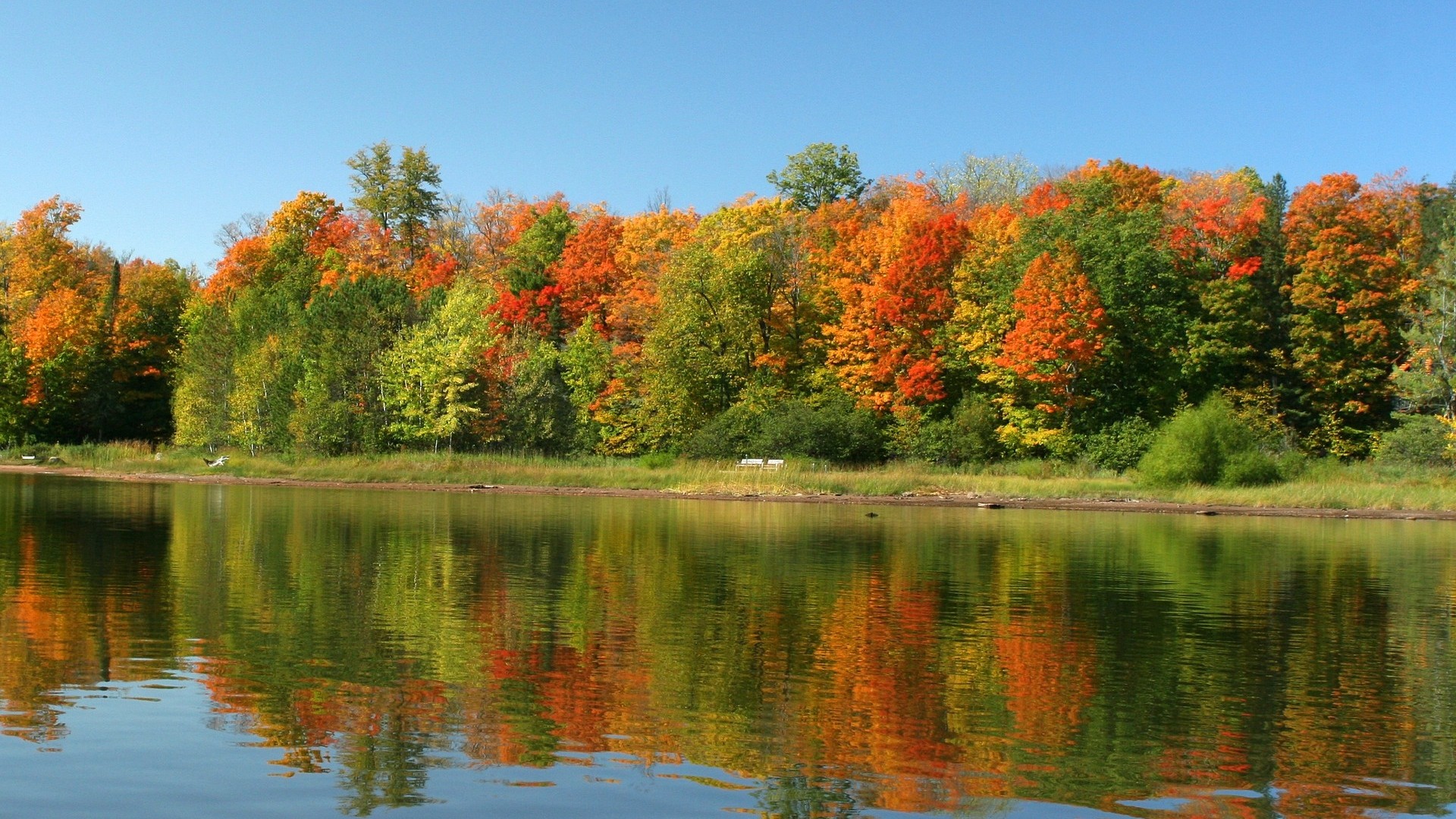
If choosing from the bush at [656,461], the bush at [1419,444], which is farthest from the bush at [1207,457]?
the bush at [656,461]

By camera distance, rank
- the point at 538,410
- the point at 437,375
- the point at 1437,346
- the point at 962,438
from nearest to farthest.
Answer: the point at 1437,346, the point at 962,438, the point at 437,375, the point at 538,410

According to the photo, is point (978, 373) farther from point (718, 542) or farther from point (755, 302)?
point (718, 542)

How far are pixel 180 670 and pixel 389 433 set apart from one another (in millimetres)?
55059

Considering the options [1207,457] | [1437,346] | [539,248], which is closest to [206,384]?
[539,248]

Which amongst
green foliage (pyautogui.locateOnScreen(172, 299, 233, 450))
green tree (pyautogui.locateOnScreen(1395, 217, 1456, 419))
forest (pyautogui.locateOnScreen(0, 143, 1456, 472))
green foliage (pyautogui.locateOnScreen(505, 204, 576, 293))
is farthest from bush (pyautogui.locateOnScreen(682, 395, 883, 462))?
green foliage (pyautogui.locateOnScreen(172, 299, 233, 450))

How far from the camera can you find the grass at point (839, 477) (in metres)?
47.8

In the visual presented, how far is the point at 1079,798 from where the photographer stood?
9625 mm

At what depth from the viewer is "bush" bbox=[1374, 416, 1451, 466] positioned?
54.1 m

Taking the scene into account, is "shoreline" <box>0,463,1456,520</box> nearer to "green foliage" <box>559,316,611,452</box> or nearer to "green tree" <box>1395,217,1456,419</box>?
"green tree" <box>1395,217,1456,419</box>

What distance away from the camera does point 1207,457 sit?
169 feet

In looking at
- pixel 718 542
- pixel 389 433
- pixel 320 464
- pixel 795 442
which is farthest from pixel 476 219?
pixel 718 542

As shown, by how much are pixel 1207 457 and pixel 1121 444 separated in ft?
21.4

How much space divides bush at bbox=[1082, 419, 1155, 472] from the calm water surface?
30310 mm

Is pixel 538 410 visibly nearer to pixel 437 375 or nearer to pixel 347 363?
pixel 437 375
